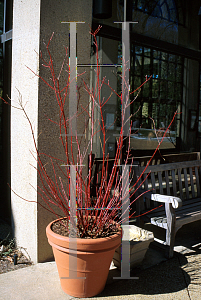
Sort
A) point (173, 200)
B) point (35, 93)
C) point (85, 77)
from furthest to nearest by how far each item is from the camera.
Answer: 1. point (85, 77)
2. point (173, 200)
3. point (35, 93)

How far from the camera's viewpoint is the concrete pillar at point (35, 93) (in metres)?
3.04

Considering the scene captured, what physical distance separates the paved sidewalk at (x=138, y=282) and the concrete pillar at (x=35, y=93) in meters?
0.29

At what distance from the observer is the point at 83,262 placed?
243cm

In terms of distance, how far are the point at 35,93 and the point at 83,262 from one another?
169cm

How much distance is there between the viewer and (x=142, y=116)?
19.6 feet

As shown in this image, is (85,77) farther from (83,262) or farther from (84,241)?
(83,262)

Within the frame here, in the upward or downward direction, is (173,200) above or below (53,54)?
below

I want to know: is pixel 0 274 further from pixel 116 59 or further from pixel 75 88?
pixel 116 59

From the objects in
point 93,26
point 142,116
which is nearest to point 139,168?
point 93,26

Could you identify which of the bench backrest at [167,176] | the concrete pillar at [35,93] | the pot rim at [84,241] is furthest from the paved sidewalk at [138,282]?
the bench backrest at [167,176]

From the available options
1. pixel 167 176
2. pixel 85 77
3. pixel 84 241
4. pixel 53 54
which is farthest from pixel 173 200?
pixel 53 54

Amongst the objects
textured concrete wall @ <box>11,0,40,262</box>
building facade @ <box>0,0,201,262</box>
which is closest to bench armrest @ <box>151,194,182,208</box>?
building facade @ <box>0,0,201,262</box>

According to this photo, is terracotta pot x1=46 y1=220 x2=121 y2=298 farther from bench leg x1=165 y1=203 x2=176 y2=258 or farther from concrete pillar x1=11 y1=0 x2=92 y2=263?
bench leg x1=165 y1=203 x2=176 y2=258

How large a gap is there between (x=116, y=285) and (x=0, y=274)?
1129mm
